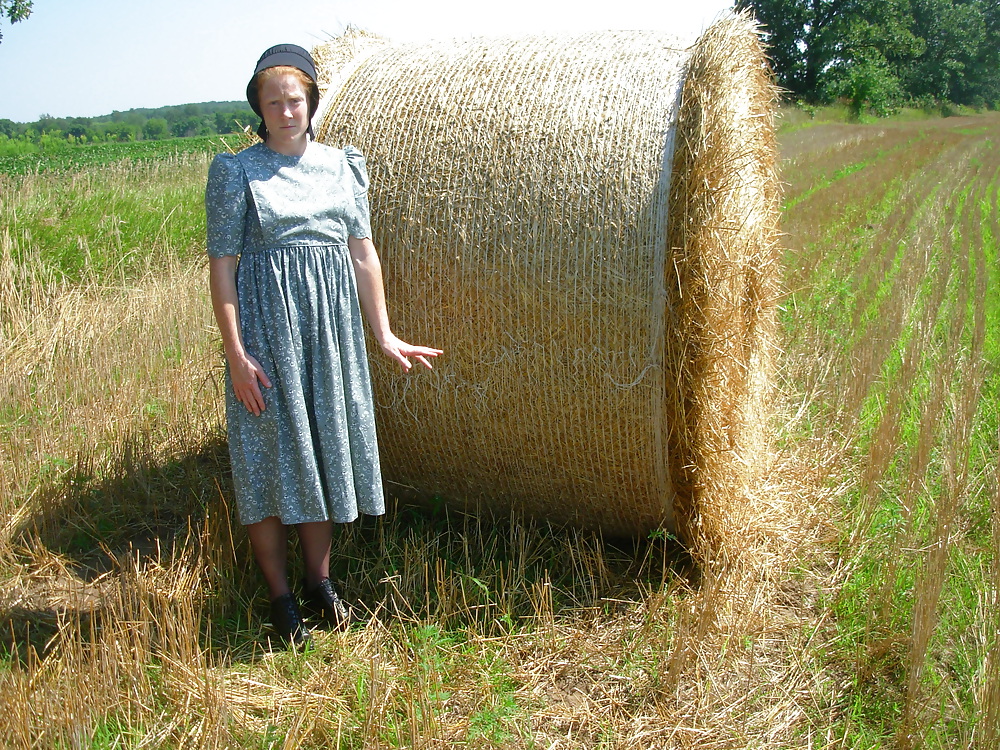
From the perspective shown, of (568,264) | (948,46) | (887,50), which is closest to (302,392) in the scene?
(568,264)

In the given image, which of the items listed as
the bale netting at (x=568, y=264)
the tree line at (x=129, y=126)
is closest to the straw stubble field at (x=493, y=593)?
the bale netting at (x=568, y=264)

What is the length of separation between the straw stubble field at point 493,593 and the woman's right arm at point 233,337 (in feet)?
2.31

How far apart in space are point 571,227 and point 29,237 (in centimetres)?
563

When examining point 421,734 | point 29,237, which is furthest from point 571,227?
point 29,237

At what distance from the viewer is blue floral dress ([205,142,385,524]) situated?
2822 millimetres

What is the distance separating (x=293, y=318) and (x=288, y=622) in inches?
42.3

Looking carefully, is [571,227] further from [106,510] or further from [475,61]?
[106,510]

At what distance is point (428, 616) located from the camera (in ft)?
10.1

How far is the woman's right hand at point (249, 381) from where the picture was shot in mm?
2814

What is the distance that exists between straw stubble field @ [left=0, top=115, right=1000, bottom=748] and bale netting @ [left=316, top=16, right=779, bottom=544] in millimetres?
334

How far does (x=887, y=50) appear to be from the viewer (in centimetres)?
3988

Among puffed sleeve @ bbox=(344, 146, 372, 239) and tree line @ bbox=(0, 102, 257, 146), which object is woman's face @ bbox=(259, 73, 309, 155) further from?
tree line @ bbox=(0, 102, 257, 146)

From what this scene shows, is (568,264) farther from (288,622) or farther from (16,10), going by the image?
(16,10)

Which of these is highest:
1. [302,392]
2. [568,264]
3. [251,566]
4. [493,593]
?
[568,264]
